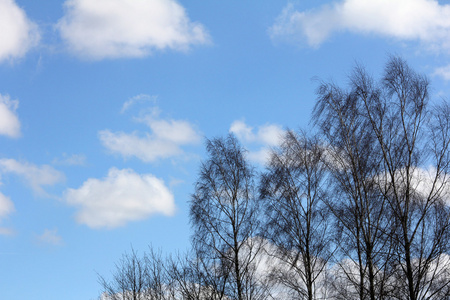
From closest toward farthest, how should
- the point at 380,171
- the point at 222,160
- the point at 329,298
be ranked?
the point at 380,171
the point at 329,298
the point at 222,160

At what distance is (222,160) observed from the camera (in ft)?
88.1

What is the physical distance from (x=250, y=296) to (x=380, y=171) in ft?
28.1

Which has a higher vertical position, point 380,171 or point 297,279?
point 380,171

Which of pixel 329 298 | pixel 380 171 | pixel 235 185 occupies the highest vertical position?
pixel 235 185

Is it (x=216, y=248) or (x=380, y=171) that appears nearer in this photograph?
(x=380, y=171)

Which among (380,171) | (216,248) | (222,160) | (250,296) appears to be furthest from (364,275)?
(222,160)

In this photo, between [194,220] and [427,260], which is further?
[194,220]

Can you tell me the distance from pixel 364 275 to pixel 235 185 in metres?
8.42

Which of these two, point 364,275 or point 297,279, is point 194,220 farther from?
point 364,275

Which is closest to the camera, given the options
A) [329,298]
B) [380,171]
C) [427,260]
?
[427,260]

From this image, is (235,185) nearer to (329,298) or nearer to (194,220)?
(194,220)

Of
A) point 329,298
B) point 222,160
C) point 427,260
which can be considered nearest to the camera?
point 427,260

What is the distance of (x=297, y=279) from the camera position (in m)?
24.2

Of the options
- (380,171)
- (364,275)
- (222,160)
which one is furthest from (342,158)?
(222,160)
